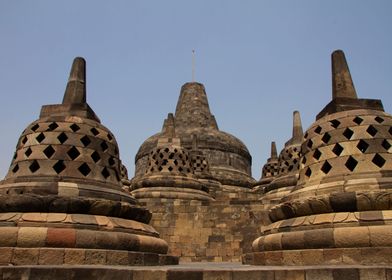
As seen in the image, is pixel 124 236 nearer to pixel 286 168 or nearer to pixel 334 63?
pixel 334 63

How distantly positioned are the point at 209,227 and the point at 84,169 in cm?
541

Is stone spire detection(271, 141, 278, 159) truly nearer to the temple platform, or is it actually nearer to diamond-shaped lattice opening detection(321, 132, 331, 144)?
diamond-shaped lattice opening detection(321, 132, 331, 144)

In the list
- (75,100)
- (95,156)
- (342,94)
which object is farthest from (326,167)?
(75,100)

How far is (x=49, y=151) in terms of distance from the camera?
5914mm

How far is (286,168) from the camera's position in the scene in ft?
50.2

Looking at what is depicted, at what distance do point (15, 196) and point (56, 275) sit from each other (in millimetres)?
2112

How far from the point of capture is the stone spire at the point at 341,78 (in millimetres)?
6680

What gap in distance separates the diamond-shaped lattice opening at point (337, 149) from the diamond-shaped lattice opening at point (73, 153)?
4086 millimetres

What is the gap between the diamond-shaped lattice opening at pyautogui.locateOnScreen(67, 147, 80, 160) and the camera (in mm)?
5930

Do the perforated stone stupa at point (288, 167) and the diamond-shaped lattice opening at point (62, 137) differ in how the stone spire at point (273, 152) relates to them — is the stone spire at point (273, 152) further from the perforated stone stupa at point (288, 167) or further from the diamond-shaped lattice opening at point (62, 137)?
the diamond-shaped lattice opening at point (62, 137)

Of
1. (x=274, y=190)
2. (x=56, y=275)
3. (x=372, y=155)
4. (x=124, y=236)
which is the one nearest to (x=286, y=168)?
(x=274, y=190)

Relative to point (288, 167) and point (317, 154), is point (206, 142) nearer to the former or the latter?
point (288, 167)

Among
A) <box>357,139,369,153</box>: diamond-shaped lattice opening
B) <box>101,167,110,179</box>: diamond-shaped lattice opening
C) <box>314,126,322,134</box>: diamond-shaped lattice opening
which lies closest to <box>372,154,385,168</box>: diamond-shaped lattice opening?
<box>357,139,369,153</box>: diamond-shaped lattice opening

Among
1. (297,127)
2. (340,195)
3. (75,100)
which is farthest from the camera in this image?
(297,127)
